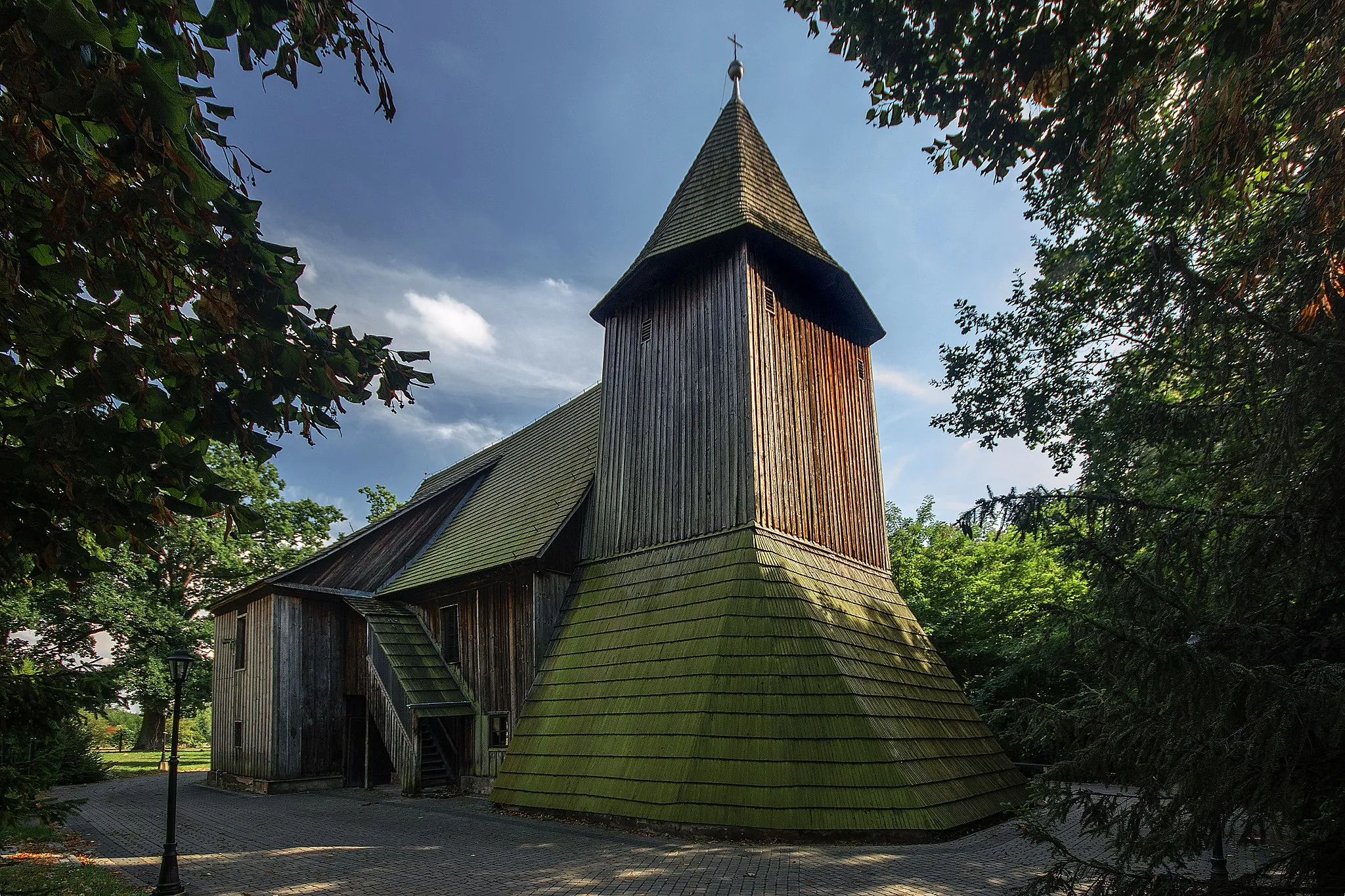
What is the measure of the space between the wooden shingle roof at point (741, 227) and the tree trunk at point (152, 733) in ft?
98.8

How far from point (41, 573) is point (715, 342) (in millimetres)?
11100

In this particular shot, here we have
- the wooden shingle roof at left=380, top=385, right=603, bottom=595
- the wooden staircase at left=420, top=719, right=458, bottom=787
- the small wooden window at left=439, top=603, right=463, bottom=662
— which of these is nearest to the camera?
the wooden staircase at left=420, top=719, right=458, bottom=787

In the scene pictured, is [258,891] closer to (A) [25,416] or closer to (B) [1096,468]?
(A) [25,416]

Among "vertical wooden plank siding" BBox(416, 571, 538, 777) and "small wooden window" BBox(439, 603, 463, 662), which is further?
"small wooden window" BBox(439, 603, 463, 662)

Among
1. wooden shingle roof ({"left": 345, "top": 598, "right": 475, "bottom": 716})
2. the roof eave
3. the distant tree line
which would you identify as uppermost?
the roof eave

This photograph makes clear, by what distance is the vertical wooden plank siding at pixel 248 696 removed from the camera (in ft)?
58.6

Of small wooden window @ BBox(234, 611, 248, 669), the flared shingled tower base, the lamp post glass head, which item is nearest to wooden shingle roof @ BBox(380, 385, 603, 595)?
the flared shingled tower base

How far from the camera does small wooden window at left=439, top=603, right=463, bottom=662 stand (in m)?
16.8

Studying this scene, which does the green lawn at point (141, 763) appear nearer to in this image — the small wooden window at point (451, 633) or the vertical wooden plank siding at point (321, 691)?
the vertical wooden plank siding at point (321, 691)

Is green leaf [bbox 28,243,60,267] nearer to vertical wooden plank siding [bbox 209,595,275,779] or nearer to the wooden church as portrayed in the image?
the wooden church

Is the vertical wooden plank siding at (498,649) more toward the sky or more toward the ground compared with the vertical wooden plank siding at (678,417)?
more toward the ground

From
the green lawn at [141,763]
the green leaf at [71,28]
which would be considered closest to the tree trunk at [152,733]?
the green lawn at [141,763]

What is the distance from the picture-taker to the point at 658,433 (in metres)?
14.8

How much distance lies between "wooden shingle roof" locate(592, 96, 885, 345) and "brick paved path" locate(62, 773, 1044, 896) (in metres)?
10.3
